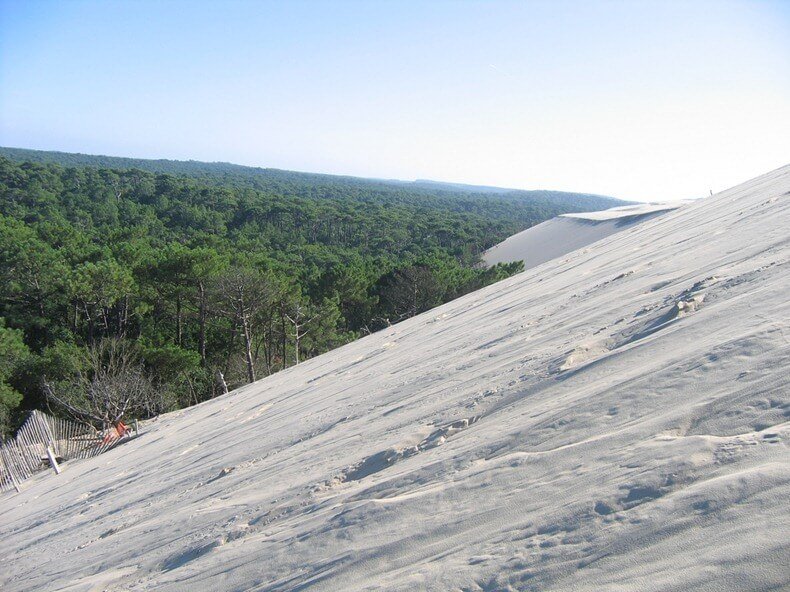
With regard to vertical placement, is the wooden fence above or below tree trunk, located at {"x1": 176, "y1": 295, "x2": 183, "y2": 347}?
below

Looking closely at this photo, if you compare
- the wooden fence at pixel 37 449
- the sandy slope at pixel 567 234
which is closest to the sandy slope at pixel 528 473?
the wooden fence at pixel 37 449

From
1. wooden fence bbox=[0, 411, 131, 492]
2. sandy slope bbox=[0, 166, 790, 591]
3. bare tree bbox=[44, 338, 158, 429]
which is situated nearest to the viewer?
sandy slope bbox=[0, 166, 790, 591]

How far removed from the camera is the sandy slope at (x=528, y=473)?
4.48 ft

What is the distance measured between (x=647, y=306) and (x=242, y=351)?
67.9ft

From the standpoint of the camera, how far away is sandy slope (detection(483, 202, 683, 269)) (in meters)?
25.1

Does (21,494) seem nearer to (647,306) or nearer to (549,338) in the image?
(549,338)

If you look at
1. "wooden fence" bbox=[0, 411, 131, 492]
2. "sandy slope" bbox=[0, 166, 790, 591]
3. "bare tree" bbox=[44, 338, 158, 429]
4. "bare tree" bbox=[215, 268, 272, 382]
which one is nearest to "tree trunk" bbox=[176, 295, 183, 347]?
"bare tree" bbox=[215, 268, 272, 382]

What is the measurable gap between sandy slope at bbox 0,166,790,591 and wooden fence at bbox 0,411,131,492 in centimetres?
558

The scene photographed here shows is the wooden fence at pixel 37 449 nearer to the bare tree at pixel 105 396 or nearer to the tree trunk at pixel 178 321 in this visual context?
the bare tree at pixel 105 396

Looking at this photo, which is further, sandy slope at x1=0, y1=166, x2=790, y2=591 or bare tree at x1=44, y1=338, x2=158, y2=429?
bare tree at x1=44, y1=338, x2=158, y2=429

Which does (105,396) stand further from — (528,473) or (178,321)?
(528,473)

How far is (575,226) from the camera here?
31969mm

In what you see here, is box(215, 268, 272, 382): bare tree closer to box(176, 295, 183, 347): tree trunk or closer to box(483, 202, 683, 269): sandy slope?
box(176, 295, 183, 347): tree trunk

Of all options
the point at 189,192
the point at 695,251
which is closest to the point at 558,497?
the point at 695,251
